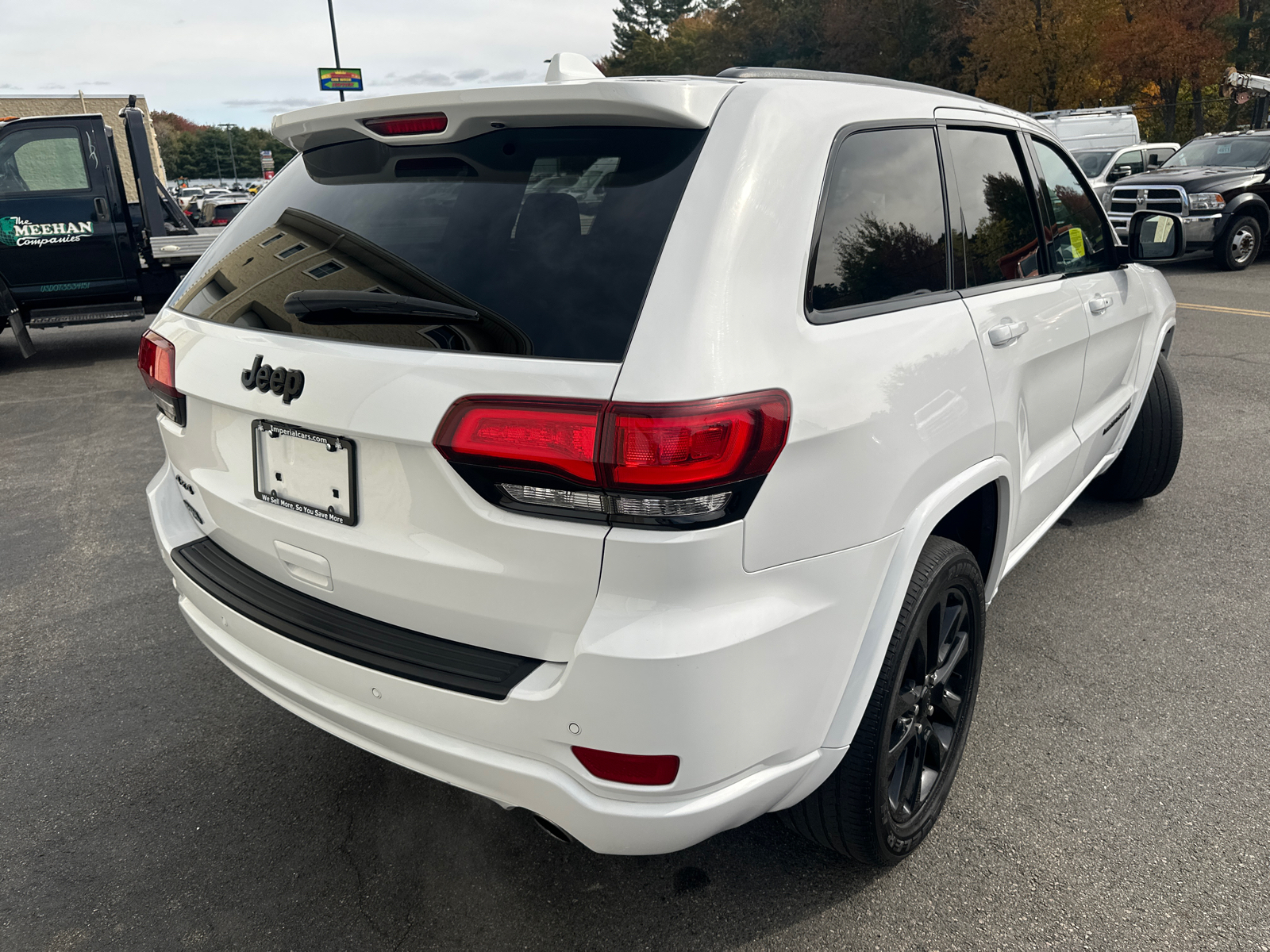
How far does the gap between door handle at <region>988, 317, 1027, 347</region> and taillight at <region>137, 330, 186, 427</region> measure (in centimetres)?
209

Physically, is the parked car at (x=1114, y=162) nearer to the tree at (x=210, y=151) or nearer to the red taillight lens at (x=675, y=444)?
the red taillight lens at (x=675, y=444)

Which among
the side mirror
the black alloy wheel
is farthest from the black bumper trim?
the side mirror

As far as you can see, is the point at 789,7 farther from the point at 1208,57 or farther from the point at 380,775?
the point at 380,775

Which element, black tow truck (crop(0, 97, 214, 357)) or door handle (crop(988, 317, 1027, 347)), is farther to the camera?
black tow truck (crop(0, 97, 214, 357))

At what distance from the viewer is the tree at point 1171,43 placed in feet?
95.0

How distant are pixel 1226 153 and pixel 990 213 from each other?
584 inches

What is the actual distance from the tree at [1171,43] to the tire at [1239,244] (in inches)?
717

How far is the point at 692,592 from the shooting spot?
162 centimetres

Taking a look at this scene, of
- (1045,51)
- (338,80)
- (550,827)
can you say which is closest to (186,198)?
(338,80)

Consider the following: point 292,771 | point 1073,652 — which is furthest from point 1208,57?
point 292,771

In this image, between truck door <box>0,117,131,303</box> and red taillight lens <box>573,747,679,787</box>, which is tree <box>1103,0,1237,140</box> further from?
red taillight lens <box>573,747,679,787</box>

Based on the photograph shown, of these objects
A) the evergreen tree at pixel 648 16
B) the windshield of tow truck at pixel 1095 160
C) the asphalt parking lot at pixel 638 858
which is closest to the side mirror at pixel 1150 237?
the asphalt parking lot at pixel 638 858

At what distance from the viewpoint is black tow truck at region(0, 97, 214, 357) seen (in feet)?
29.3

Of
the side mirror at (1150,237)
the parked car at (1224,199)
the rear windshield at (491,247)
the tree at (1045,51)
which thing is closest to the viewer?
the rear windshield at (491,247)
